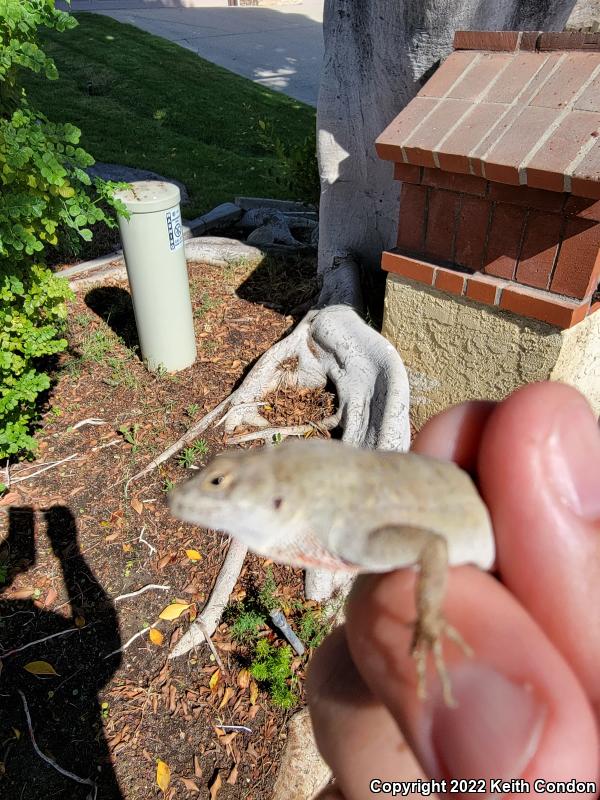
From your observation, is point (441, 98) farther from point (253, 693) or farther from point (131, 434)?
point (253, 693)

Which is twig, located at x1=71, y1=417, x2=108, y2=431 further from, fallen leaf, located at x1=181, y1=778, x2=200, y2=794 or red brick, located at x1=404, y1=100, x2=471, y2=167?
red brick, located at x1=404, y1=100, x2=471, y2=167

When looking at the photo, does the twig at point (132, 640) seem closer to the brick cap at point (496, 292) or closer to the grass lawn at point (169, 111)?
the brick cap at point (496, 292)

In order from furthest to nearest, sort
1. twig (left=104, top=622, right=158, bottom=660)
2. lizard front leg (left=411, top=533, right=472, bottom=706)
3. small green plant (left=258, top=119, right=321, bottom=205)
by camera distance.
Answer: small green plant (left=258, top=119, right=321, bottom=205), twig (left=104, top=622, right=158, bottom=660), lizard front leg (left=411, top=533, right=472, bottom=706)

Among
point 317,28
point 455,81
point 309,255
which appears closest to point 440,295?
point 455,81

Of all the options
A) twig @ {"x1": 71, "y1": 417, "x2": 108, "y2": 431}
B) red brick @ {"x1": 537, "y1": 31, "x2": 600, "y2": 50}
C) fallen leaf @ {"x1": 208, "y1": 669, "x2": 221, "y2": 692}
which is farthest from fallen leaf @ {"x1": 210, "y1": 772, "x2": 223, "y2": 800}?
red brick @ {"x1": 537, "y1": 31, "x2": 600, "y2": 50}

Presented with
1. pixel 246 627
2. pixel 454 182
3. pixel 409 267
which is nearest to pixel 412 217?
pixel 409 267

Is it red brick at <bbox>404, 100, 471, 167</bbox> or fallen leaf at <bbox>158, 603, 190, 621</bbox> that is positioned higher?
red brick at <bbox>404, 100, 471, 167</bbox>
